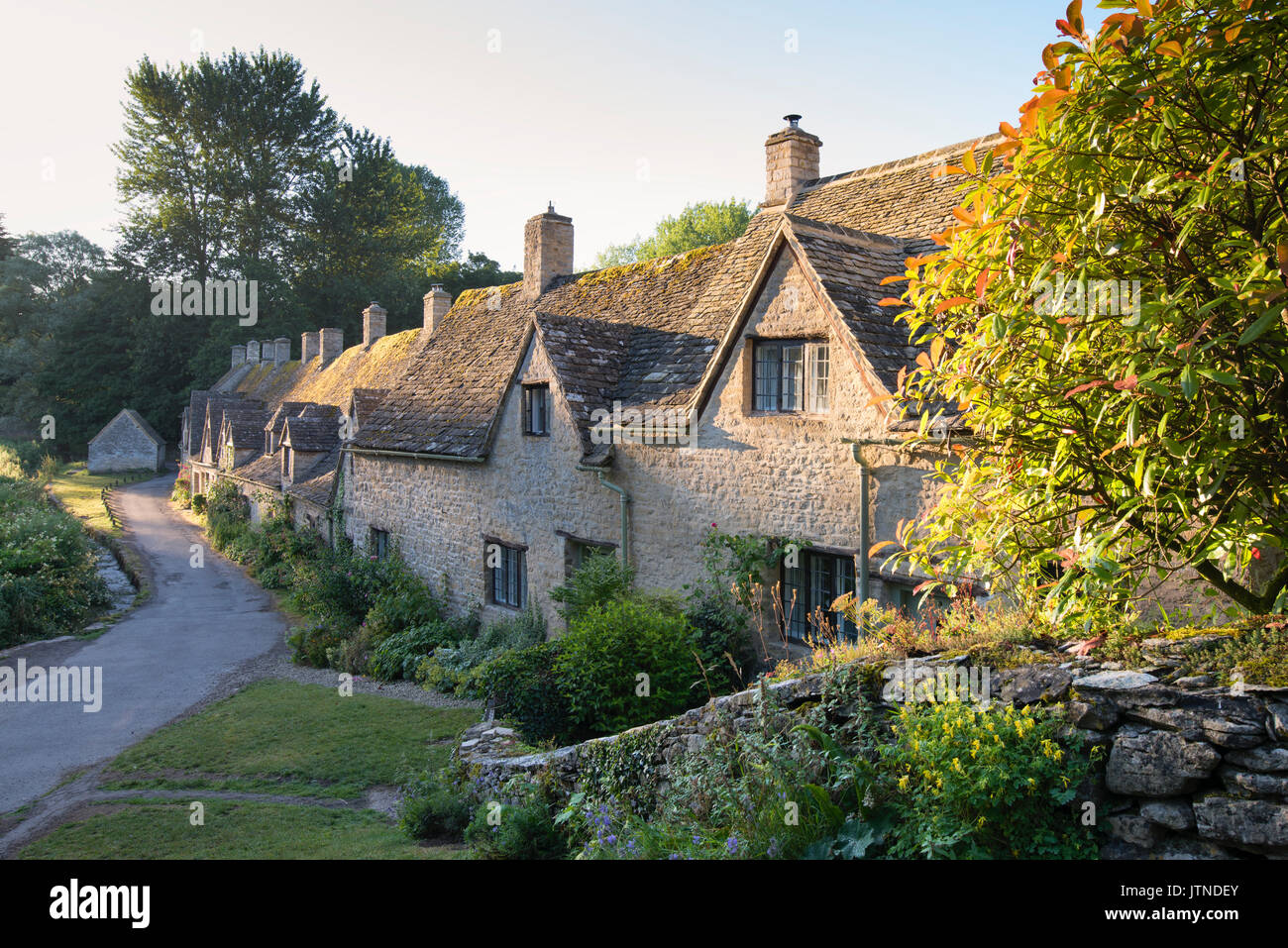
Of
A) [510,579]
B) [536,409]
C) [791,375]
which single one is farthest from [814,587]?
[510,579]

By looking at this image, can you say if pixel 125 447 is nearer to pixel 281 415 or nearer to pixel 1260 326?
pixel 281 415

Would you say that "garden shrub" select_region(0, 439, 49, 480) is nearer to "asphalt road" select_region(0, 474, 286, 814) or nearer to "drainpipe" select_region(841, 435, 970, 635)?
"asphalt road" select_region(0, 474, 286, 814)

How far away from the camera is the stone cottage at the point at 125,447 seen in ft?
184

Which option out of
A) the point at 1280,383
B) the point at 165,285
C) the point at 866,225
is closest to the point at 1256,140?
the point at 1280,383

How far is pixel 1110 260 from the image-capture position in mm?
4164

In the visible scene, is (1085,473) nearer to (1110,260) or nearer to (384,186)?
(1110,260)

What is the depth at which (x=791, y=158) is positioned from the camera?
55.3ft

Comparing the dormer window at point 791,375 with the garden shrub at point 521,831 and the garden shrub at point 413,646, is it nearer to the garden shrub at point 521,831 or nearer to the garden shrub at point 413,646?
the garden shrub at point 521,831

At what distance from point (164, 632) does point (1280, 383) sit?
2210 centimetres

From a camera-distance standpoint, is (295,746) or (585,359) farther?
(585,359)

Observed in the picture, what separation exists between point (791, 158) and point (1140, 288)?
13771mm

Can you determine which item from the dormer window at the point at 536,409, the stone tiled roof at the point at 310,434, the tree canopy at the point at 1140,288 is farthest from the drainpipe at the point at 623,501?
the stone tiled roof at the point at 310,434

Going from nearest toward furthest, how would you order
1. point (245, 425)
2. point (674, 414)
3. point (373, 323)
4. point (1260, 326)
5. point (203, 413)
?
1. point (1260, 326)
2. point (674, 414)
3. point (373, 323)
4. point (245, 425)
5. point (203, 413)

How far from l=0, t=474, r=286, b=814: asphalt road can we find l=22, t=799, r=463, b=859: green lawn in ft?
6.78
